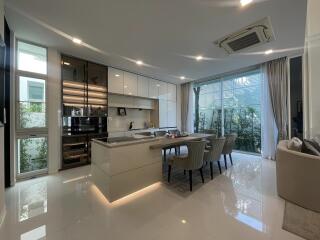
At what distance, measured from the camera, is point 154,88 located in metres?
6.13

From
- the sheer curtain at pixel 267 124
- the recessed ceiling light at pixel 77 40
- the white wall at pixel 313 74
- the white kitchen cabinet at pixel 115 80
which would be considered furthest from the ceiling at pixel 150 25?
the sheer curtain at pixel 267 124

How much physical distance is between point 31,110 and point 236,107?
19.9 feet

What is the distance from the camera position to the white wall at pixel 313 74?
2.91 meters

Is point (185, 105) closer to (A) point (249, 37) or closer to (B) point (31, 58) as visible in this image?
(A) point (249, 37)

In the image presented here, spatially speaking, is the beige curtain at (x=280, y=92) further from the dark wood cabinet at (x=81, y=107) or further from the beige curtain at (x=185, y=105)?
the dark wood cabinet at (x=81, y=107)

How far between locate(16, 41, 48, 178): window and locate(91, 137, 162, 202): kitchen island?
162 cm

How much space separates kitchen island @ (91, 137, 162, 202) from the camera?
7.60 feet

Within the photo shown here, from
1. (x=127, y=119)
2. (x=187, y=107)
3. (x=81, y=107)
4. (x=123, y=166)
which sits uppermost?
(x=187, y=107)

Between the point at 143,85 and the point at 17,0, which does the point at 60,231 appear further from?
the point at 143,85

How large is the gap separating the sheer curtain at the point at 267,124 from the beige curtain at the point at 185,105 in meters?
2.87

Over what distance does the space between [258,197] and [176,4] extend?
3.19 metres

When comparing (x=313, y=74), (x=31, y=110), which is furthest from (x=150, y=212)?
(x=313, y=74)

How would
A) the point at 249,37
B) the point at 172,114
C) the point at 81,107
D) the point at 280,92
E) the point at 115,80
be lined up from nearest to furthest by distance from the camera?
the point at 249,37
the point at 81,107
the point at 280,92
the point at 115,80
the point at 172,114

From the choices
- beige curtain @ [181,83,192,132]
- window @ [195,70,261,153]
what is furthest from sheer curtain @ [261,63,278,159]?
beige curtain @ [181,83,192,132]
